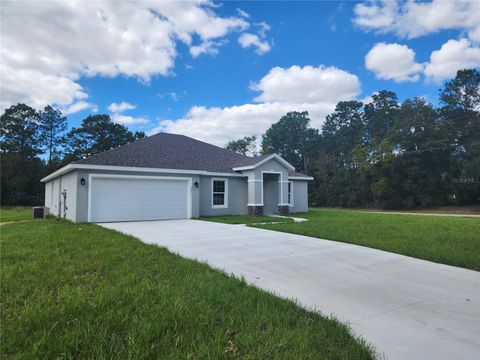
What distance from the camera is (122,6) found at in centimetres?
872

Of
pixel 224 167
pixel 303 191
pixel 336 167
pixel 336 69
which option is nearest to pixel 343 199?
pixel 336 167

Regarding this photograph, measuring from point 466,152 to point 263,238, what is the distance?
31.9 meters

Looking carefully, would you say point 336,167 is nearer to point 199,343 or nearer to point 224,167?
point 224,167

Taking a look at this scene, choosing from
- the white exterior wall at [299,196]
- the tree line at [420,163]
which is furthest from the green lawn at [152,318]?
the tree line at [420,163]

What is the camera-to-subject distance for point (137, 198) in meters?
13.2

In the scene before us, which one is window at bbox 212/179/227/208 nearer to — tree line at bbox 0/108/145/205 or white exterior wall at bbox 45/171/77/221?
white exterior wall at bbox 45/171/77/221

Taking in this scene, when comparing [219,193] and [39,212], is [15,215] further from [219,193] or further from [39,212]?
[219,193]

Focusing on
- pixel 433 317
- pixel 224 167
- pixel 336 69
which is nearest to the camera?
pixel 433 317

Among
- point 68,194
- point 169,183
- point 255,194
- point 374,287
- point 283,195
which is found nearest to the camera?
point 374,287

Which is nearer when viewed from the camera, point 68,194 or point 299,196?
point 68,194

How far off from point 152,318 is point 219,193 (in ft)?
43.6

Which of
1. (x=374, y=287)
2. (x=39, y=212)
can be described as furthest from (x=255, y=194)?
(x=374, y=287)

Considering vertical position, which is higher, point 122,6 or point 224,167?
point 122,6

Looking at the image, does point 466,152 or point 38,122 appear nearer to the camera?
point 466,152
